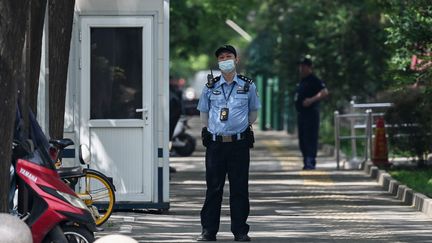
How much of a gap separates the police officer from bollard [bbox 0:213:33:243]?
436 centimetres

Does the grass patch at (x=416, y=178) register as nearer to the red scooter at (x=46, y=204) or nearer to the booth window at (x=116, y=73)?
the booth window at (x=116, y=73)

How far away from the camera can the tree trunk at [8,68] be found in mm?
11016

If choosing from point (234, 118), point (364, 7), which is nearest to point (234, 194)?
point (234, 118)

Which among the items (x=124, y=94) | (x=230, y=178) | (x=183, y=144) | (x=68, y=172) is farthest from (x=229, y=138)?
(x=183, y=144)

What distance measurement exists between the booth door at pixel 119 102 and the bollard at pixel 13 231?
727cm

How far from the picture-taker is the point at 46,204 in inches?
423

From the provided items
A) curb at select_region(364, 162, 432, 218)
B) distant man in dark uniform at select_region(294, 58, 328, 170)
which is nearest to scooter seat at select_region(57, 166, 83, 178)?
curb at select_region(364, 162, 432, 218)

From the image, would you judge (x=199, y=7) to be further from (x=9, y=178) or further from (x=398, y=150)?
(x=9, y=178)

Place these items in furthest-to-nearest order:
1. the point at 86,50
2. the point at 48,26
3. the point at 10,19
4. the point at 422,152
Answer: the point at 422,152
the point at 86,50
the point at 48,26
the point at 10,19

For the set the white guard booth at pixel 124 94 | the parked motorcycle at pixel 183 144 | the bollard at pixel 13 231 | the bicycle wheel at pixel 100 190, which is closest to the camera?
the bollard at pixel 13 231

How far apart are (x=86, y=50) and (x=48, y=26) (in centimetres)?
175

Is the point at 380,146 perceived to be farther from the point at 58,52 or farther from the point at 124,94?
the point at 58,52

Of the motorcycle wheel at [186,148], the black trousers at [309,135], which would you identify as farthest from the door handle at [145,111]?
the motorcycle wheel at [186,148]

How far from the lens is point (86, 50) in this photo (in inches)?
674
